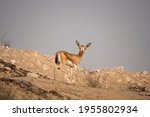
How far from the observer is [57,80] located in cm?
1367

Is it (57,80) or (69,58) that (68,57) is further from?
(57,80)

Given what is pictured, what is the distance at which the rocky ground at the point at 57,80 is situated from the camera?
9.40m

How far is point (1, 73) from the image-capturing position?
11703mm

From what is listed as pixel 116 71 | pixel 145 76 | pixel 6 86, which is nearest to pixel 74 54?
pixel 116 71

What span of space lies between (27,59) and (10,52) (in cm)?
147

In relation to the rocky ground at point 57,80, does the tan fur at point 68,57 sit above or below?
above

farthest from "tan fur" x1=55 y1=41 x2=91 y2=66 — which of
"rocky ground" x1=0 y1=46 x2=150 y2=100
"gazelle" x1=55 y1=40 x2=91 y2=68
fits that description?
"rocky ground" x1=0 y1=46 x2=150 y2=100

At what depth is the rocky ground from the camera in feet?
30.8

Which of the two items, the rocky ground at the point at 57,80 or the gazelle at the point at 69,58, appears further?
the gazelle at the point at 69,58

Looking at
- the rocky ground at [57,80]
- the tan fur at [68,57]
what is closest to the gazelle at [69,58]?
the tan fur at [68,57]

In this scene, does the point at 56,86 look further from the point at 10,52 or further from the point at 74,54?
the point at 10,52

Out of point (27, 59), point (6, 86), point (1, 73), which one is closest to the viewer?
point (6, 86)

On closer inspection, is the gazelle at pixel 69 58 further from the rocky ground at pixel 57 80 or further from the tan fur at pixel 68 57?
the rocky ground at pixel 57 80

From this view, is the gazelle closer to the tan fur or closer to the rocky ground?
the tan fur
